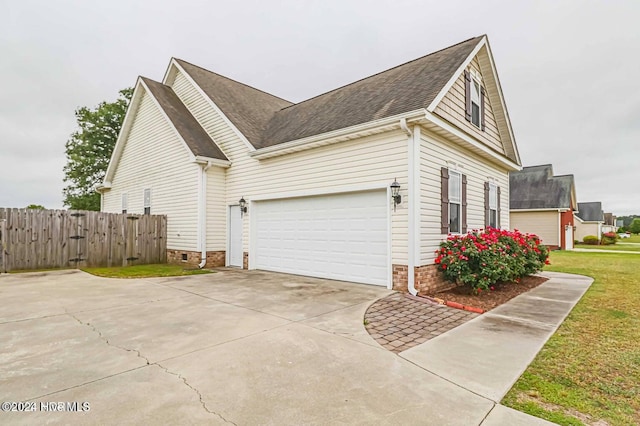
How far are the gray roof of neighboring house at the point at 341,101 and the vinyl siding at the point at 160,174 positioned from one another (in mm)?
2407

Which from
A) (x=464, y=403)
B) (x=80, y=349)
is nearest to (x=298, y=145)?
(x=80, y=349)

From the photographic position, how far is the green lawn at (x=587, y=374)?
2.64 metres

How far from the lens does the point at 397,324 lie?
196 inches

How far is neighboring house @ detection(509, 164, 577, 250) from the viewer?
76.1ft

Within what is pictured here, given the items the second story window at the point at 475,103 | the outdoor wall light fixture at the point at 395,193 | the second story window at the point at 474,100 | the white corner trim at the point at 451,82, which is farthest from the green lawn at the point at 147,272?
the second story window at the point at 475,103

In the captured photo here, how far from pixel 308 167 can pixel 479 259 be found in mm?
5084

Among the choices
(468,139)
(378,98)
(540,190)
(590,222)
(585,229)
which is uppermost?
(378,98)

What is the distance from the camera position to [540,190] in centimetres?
2456

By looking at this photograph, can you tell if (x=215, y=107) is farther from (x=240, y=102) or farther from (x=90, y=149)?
(x=90, y=149)

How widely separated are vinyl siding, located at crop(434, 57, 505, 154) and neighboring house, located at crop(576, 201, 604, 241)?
32.5 m

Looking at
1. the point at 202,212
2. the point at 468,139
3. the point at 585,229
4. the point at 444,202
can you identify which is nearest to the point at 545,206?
the point at 585,229

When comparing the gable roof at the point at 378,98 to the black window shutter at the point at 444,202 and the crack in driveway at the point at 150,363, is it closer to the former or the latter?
the black window shutter at the point at 444,202

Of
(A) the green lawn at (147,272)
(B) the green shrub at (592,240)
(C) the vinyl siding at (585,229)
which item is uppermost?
(C) the vinyl siding at (585,229)

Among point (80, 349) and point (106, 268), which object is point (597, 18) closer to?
point (80, 349)
